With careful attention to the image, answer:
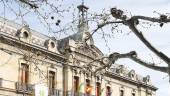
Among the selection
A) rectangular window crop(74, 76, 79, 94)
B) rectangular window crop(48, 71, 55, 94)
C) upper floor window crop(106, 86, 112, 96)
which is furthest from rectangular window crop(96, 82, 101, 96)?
rectangular window crop(48, 71, 55, 94)

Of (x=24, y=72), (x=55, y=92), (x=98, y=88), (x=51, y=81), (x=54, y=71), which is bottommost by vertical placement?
(x=55, y=92)


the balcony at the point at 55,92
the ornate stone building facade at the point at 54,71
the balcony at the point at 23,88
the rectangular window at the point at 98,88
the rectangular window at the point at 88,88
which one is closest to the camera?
the ornate stone building facade at the point at 54,71

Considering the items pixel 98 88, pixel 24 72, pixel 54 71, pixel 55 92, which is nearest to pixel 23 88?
pixel 24 72

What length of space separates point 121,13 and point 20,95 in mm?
26222

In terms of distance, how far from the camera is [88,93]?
1768 inches

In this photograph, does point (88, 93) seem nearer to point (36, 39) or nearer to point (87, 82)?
point (87, 82)

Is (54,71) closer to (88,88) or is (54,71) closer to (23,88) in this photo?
(88,88)

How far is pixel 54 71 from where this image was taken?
41.7 meters

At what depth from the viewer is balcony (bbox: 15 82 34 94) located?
37.4 m

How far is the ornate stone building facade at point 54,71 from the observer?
119ft

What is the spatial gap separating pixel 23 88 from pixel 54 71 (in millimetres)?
4381

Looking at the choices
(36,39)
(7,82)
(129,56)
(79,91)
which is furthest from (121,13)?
(79,91)

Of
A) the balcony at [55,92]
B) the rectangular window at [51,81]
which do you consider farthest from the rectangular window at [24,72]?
the rectangular window at [51,81]

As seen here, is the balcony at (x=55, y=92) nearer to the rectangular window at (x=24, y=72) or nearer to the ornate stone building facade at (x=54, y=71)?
the ornate stone building facade at (x=54, y=71)
